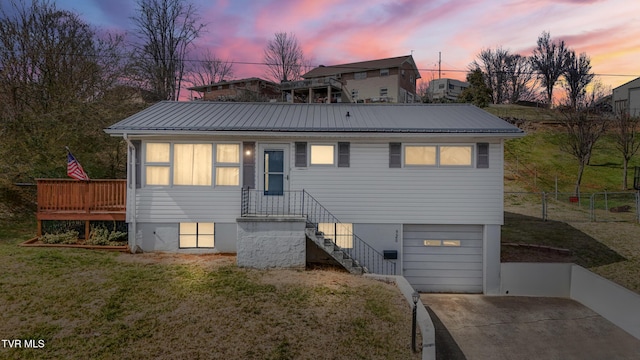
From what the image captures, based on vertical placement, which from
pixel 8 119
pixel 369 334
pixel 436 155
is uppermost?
pixel 8 119

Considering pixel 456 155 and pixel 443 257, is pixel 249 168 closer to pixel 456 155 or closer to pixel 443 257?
pixel 456 155

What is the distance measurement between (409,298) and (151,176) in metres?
9.13

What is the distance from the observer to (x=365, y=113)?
1338 centimetres

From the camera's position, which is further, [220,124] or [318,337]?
[220,124]

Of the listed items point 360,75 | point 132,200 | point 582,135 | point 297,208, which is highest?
point 360,75

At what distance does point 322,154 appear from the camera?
11.5 meters

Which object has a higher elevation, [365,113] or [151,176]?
[365,113]

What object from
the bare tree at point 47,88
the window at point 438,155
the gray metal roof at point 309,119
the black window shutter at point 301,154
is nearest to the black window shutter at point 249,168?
the gray metal roof at point 309,119

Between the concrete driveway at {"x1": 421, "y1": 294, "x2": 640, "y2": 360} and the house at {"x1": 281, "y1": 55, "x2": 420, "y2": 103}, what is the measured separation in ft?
100.0

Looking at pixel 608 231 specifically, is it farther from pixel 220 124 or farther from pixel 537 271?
pixel 220 124

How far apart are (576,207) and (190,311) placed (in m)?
23.5

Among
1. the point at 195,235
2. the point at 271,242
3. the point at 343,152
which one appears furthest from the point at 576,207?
the point at 195,235

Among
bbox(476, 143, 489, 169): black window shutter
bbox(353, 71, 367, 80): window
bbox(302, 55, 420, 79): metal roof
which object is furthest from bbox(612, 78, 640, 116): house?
bbox(476, 143, 489, 169): black window shutter

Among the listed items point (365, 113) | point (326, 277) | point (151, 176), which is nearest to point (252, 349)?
point (326, 277)
